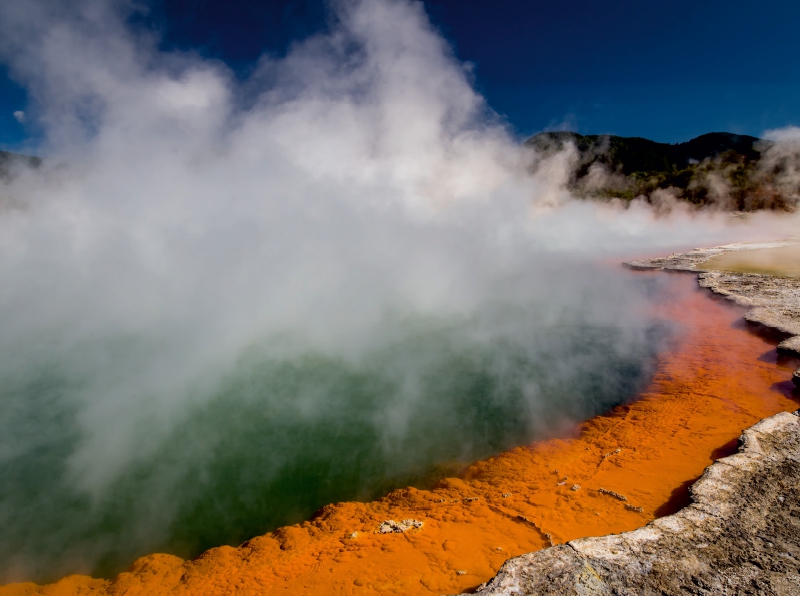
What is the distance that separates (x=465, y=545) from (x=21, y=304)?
12643 millimetres

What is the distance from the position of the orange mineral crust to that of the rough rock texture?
416 mm

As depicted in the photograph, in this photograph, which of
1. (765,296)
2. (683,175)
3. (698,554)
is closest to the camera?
(698,554)

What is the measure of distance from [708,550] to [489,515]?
1632 millimetres

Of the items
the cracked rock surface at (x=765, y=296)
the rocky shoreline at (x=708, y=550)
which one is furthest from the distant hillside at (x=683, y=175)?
the rocky shoreline at (x=708, y=550)

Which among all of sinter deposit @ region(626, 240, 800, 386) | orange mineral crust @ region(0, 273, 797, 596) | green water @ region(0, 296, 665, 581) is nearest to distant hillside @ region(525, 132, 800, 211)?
sinter deposit @ region(626, 240, 800, 386)

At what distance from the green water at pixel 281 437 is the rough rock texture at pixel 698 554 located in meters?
2.10

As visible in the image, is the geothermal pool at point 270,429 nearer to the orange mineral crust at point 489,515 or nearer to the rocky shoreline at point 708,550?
the orange mineral crust at point 489,515

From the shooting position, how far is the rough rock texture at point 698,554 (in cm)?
228

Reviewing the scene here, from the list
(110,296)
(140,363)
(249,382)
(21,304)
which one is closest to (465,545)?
(249,382)

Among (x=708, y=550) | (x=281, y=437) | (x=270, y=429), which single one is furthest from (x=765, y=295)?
(x=270, y=429)

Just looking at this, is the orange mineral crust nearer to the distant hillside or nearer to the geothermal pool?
the geothermal pool

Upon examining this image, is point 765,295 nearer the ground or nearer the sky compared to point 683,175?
nearer the ground

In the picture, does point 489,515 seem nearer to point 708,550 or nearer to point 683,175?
point 708,550

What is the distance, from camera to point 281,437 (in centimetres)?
527
